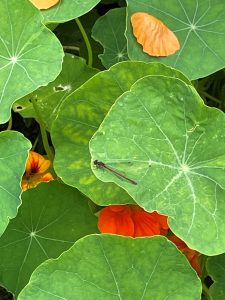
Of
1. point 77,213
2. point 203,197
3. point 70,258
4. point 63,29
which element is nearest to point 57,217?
point 77,213

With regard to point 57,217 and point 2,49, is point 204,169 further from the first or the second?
point 2,49

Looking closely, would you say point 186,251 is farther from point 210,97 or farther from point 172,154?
point 210,97

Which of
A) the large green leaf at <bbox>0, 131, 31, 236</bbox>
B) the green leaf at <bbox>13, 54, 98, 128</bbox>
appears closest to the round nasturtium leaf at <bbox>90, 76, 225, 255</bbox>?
the large green leaf at <bbox>0, 131, 31, 236</bbox>

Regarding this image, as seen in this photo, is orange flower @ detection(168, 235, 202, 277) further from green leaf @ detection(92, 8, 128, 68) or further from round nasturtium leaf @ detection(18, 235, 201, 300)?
green leaf @ detection(92, 8, 128, 68)

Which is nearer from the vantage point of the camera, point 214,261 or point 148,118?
point 148,118

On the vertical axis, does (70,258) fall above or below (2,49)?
below

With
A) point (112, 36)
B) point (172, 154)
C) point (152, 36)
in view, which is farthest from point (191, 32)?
point (172, 154)

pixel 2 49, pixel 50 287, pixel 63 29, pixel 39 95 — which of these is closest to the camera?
pixel 50 287
